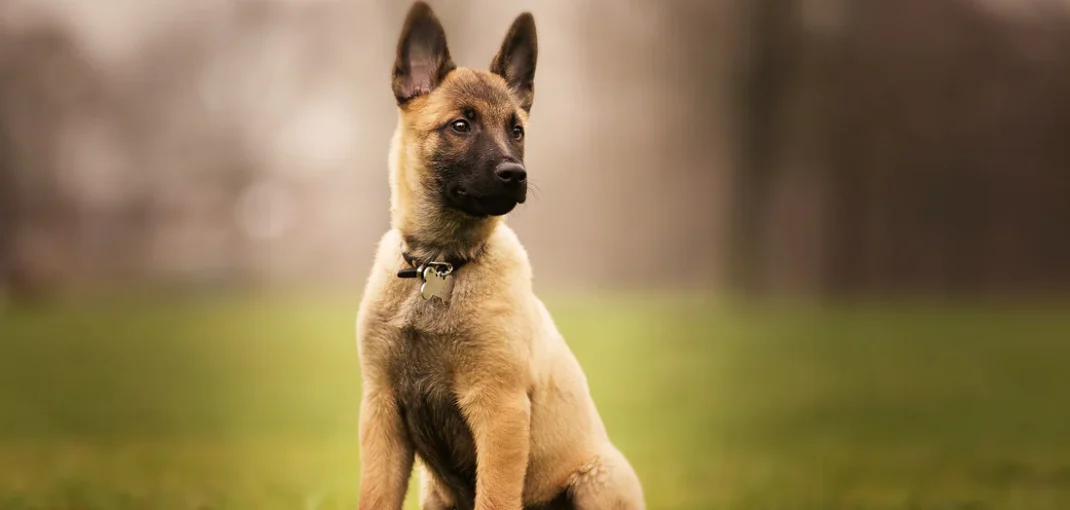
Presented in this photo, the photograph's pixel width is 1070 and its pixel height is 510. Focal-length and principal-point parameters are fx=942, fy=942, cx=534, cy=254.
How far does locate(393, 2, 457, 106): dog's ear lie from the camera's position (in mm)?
3637

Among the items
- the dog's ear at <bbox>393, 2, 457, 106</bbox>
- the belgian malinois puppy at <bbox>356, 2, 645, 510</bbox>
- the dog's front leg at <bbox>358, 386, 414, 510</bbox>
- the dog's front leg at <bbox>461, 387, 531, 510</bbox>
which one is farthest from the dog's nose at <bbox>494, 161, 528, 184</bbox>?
the dog's front leg at <bbox>358, 386, 414, 510</bbox>

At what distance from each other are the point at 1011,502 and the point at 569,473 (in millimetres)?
3258

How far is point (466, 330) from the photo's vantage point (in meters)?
3.46

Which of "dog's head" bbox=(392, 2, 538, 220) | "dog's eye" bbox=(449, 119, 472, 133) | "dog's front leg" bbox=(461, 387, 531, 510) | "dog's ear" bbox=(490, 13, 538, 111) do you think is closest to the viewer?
"dog's front leg" bbox=(461, 387, 531, 510)

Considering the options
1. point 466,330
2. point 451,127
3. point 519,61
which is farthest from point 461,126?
point 466,330

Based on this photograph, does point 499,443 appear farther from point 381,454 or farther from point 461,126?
point 461,126

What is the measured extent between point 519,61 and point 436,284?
1.01 m

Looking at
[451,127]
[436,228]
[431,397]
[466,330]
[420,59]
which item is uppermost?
[420,59]

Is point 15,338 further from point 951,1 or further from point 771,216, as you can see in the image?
point 951,1

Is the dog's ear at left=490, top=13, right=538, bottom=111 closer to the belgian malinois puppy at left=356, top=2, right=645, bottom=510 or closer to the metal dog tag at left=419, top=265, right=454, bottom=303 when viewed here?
the belgian malinois puppy at left=356, top=2, right=645, bottom=510

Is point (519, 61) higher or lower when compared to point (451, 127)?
higher

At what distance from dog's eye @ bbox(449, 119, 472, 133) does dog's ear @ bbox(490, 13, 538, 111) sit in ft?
1.07

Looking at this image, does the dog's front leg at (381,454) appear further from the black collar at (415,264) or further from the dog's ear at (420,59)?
the dog's ear at (420,59)

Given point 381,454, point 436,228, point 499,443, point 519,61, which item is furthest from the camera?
point 519,61
